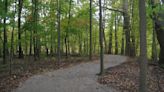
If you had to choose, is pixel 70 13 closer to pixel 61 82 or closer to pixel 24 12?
pixel 24 12

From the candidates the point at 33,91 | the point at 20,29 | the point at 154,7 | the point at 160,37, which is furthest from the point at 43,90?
the point at 20,29

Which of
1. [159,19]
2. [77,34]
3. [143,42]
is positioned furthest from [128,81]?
[77,34]

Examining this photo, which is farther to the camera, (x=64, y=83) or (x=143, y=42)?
(x=64, y=83)

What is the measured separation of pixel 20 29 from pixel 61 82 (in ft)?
43.0

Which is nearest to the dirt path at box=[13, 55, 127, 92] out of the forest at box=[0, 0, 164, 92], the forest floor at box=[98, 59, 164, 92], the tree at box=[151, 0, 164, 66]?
the forest at box=[0, 0, 164, 92]

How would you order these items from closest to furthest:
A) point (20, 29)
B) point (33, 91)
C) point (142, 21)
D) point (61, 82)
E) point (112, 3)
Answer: point (142, 21), point (33, 91), point (61, 82), point (20, 29), point (112, 3)

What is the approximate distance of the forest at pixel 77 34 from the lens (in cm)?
1441

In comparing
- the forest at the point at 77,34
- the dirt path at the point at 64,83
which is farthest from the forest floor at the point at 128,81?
the dirt path at the point at 64,83

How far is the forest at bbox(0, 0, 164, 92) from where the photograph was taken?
567 inches

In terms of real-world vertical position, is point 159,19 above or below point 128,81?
above

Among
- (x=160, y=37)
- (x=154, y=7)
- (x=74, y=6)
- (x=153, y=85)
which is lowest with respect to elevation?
Result: (x=153, y=85)

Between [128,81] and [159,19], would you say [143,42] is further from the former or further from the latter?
[159,19]

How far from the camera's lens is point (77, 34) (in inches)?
1383

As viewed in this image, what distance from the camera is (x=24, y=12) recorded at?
31734 mm
